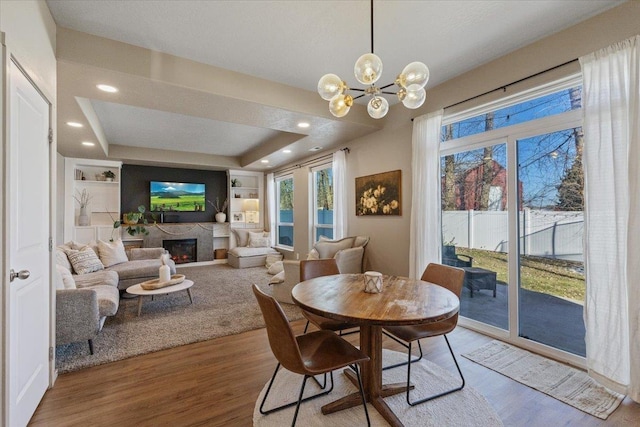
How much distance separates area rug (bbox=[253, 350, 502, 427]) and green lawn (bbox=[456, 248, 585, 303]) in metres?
1.26

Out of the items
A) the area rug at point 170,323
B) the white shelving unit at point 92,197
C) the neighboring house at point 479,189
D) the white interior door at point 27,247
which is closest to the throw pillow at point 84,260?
the area rug at point 170,323

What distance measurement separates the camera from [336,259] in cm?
387

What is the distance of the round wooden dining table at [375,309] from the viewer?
1.48 m

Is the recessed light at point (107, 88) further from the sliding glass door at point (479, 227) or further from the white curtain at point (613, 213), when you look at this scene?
the white curtain at point (613, 213)

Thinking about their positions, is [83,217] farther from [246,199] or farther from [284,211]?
[284,211]

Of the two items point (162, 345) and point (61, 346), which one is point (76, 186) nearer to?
point (61, 346)

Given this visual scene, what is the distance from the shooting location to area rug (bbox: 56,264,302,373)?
2609 millimetres

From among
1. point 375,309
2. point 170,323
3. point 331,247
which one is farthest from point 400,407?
point 170,323

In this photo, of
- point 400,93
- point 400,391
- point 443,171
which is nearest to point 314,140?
point 443,171

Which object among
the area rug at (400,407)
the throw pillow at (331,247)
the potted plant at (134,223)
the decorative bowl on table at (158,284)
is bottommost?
the area rug at (400,407)

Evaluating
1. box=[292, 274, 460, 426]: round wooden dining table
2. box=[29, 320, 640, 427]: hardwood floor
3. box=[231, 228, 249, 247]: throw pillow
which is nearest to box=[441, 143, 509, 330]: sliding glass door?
box=[29, 320, 640, 427]: hardwood floor

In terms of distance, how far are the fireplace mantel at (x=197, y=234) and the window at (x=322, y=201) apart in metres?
2.96

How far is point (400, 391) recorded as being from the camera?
199 centimetres

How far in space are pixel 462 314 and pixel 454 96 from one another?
2.49 meters
